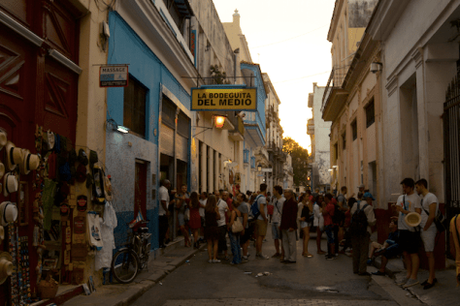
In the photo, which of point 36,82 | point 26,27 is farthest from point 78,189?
point 26,27

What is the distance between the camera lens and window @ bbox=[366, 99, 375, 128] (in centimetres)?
1622

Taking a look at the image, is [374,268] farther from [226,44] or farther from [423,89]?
[226,44]

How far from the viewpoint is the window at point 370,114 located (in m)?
16.2

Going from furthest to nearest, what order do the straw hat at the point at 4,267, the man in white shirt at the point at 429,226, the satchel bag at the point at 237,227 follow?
the satchel bag at the point at 237,227, the man in white shirt at the point at 429,226, the straw hat at the point at 4,267

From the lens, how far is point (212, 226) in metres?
11.2

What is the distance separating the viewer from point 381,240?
1230cm

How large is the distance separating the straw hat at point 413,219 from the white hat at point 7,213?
584cm

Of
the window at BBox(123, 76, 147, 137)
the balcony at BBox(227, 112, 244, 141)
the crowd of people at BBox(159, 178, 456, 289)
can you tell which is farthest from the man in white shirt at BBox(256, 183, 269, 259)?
the balcony at BBox(227, 112, 244, 141)

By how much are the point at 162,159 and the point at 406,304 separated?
8.56m

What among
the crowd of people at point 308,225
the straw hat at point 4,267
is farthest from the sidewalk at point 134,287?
the straw hat at point 4,267

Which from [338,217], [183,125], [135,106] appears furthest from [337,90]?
[135,106]

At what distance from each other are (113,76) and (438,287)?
6174 mm

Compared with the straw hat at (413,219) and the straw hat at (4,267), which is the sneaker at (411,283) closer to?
the straw hat at (413,219)

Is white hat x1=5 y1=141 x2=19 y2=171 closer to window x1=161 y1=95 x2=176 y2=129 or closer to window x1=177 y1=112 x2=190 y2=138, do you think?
window x1=161 y1=95 x2=176 y2=129
